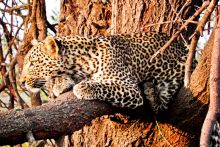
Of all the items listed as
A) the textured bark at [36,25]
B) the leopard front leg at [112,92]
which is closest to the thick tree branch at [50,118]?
the leopard front leg at [112,92]

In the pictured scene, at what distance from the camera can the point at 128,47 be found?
13.4 ft

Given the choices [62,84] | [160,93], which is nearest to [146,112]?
[160,93]

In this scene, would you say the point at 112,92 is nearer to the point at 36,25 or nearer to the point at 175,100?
the point at 175,100

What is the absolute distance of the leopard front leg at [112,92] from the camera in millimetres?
3578

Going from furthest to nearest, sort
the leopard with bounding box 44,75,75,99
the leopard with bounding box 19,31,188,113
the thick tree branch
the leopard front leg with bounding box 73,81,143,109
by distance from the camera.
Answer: the leopard with bounding box 44,75,75,99 → the leopard with bounding box 19,31,188,113 → the leopard front leg with bounding box 73,81,143,109 → the thick tree branch

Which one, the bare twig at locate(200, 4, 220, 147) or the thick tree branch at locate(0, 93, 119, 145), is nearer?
the bare twig at locate(200, 4, 220, 147)

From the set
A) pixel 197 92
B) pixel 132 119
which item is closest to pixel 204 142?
pixel 197 92

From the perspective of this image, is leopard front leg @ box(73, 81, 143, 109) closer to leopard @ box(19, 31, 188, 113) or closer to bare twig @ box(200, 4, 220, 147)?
leopard @ box(19, 31, 188, 113)

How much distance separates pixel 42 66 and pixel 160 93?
0.88m

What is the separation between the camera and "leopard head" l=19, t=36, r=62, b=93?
3.83 m

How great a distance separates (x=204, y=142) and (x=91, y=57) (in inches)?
89.3

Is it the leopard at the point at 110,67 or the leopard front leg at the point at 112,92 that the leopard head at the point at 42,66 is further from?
the leopard front leg at the point at 112,92

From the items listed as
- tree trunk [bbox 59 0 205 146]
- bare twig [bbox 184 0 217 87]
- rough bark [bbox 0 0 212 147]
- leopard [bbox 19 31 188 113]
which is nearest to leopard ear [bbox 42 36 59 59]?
leopard [bbox 19 31 188 113]

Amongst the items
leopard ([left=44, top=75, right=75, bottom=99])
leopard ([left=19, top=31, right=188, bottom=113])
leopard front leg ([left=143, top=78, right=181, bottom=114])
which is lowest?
leopard front leg ([left=143, top=78, right=181, bottom=114])
